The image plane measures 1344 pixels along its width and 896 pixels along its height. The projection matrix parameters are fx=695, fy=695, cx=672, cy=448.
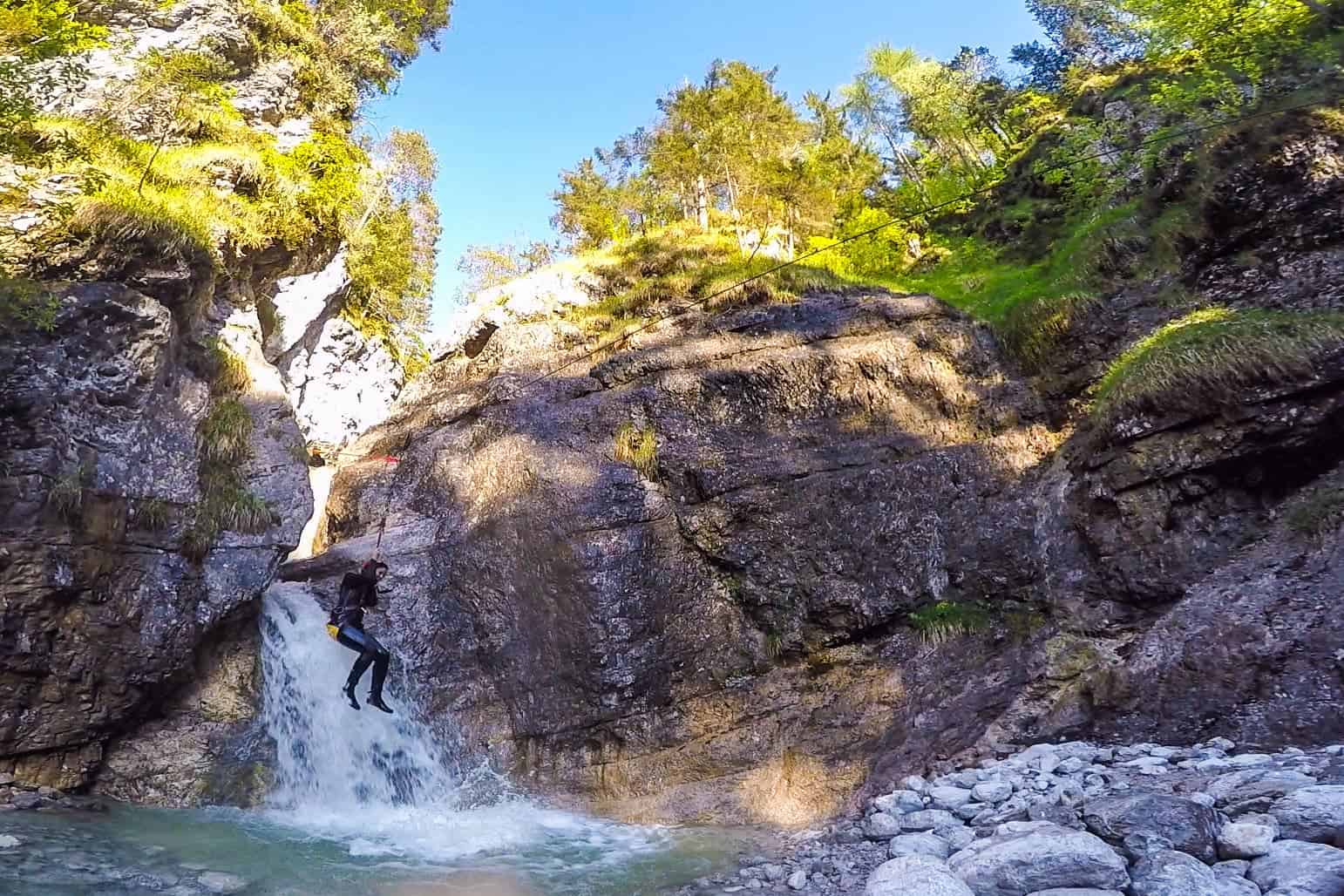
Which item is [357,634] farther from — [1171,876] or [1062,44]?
[1062,44]

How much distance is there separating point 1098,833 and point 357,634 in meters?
8.21

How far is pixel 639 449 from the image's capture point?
11766mm

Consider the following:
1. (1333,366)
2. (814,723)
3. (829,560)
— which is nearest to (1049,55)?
(1333,366)

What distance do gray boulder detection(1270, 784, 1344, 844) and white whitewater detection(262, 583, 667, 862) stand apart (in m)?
5.33

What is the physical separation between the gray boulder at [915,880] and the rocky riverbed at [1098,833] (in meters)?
0.01

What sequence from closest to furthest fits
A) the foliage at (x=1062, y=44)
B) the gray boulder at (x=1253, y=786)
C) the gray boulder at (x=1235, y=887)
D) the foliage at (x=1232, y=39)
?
1. the gray boulder at (x=1235, y=887)
2. the gray boulder at (x=1253, y=786)
3. the foliage at (x=1232, y=39)
4. the foliage at (x=1062, y=44)

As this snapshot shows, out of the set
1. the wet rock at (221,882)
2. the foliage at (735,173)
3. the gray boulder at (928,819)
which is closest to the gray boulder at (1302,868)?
the gray boulder at (928,819)

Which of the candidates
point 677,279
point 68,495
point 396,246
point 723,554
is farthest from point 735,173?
point 68,495

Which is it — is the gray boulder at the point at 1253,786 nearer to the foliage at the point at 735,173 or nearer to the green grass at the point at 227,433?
the green grass at the point at 227,433

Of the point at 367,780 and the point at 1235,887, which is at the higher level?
the point at 1235,887

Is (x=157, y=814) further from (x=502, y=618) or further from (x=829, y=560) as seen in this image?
(x=829, y=560)

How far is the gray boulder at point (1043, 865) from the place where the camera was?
432 centimetres

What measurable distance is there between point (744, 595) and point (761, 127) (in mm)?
18638

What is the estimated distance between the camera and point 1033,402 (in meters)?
12.0
